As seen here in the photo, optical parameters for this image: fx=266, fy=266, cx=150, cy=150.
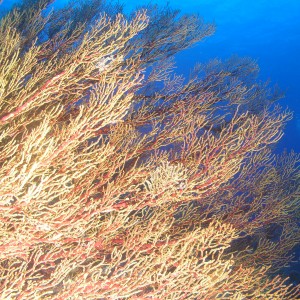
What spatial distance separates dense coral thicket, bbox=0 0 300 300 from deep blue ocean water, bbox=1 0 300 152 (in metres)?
31.1

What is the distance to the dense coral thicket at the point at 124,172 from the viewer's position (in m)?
2.63

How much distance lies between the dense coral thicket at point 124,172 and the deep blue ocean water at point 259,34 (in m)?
31.1

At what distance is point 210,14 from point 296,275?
51601 millimetres

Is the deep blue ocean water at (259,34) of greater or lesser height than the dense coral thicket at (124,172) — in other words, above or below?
below

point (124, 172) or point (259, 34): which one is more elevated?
point (124, 172)

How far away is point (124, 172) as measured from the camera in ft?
14.7

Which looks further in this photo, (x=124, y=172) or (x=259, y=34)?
(x=259, y=34)

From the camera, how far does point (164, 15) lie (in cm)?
741

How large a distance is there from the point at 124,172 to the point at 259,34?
187 feet

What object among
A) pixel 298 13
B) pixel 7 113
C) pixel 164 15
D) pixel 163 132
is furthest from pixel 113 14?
pixel 298 13

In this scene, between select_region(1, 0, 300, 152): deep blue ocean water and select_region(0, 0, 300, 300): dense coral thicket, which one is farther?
select_region(1, 0, 300, 152): deep blue ocean water

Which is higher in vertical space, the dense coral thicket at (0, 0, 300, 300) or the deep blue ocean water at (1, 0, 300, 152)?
the dense coral thicket at (0, 0, 300, 300)

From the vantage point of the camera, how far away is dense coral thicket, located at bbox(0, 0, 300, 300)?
263 centimetres

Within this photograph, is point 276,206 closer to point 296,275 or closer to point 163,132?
point 163,132
